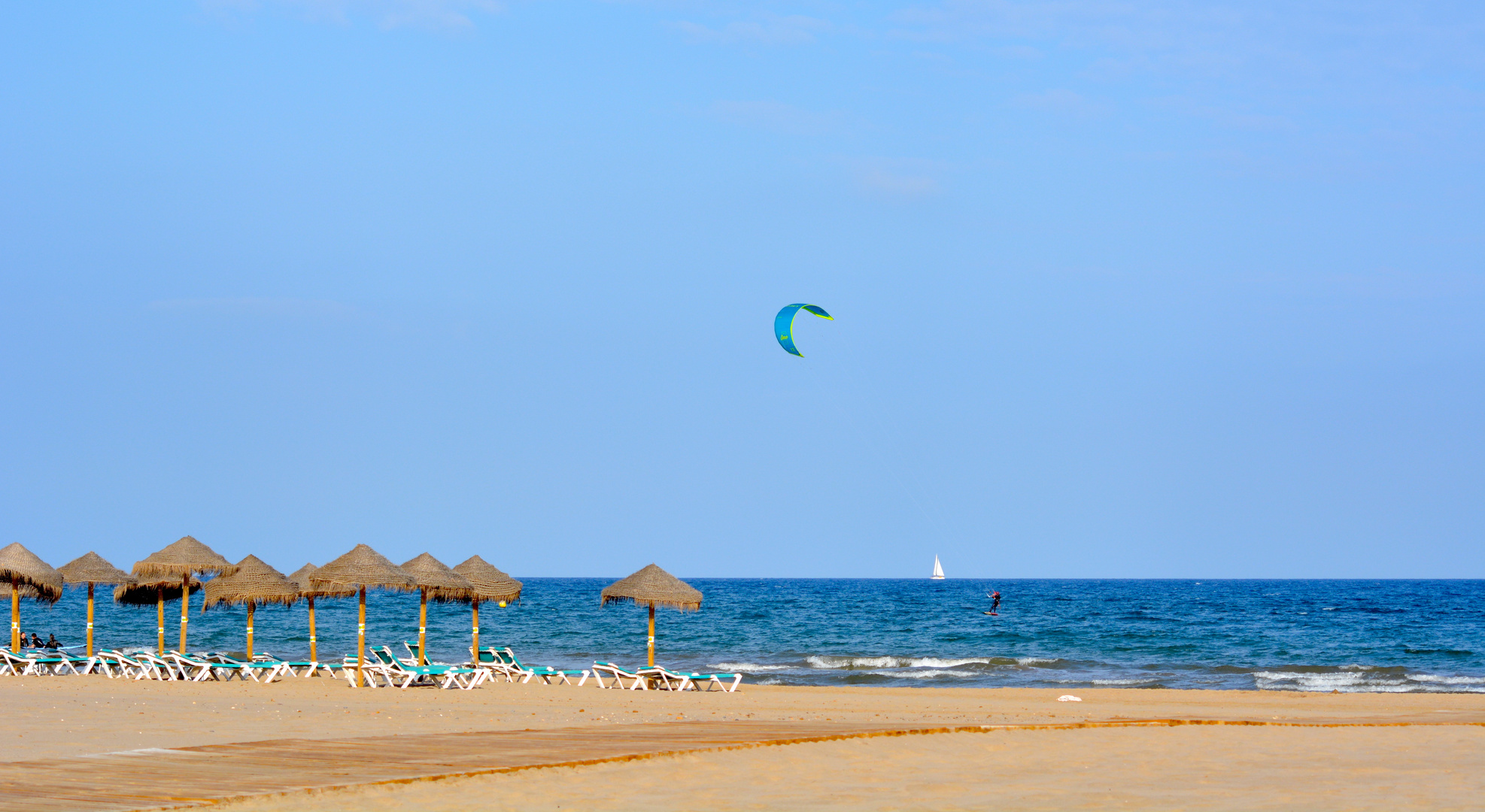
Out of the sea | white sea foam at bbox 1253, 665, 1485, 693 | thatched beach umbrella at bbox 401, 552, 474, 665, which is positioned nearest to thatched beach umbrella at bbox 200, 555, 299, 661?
thatched beach umbrella at bbox 401, 552, 474, 665

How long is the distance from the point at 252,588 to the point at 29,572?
5.09 meters

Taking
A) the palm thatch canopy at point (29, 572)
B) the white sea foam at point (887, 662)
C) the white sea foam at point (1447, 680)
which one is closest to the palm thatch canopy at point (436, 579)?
the palm thatch canopy at point (29, 572)

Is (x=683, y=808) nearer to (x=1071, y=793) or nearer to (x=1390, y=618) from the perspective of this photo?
(x=1071, y=793)

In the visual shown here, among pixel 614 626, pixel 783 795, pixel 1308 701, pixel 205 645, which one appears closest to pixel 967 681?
pixel 1308 701

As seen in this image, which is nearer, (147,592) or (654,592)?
(654,592)

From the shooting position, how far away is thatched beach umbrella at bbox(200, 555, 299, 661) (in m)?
24.8

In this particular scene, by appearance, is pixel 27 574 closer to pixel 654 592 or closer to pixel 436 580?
pixel 436 580

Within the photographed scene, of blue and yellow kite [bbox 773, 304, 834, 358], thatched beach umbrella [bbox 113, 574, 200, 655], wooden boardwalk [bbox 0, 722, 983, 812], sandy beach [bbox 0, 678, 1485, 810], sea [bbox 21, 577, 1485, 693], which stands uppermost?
blue and yellow kite [bbox 773, 304, 834, 358]

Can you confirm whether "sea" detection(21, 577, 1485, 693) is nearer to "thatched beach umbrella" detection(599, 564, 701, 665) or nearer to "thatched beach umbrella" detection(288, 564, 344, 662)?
"thatched beach umbrella" detection(599, 564, 701, 665)

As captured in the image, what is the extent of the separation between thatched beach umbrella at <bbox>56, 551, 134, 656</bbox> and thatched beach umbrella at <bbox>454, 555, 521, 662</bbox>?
7.43 meters

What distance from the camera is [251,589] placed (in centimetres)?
2489

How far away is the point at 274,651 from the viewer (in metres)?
40.4

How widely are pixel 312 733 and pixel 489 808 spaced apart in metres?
5.47

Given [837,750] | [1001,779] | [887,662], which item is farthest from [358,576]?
[887,662]
